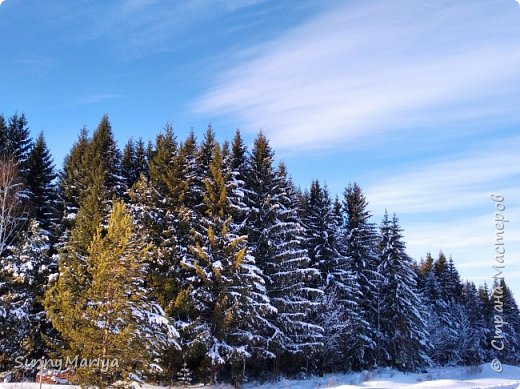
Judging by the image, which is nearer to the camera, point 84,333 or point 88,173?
point 84,333

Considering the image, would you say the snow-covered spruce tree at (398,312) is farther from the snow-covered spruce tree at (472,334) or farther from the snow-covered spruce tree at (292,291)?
the snow-covered spruce tree at (472,334)

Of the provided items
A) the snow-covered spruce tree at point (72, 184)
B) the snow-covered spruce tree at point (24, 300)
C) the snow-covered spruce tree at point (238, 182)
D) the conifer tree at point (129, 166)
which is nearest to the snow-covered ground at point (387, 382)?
the snow-covered spruce tree at point (24, 300)

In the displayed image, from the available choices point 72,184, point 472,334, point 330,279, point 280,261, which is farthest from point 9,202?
point 472,334

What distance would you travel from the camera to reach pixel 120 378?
1658cm

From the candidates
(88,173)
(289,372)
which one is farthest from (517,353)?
(88,173)

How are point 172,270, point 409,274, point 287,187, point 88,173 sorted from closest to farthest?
point 172,270
point 88,173
point 287,187
point 409,274

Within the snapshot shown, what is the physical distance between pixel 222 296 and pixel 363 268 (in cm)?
1726

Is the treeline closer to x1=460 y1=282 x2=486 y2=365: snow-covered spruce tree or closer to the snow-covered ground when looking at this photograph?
the snow-covered ground

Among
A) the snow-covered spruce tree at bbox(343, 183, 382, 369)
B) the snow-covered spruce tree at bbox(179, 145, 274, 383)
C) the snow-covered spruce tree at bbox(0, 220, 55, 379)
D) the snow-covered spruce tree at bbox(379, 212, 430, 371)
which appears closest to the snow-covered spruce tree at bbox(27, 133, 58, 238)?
the snow-covered spruce tree at bbox(0, 220, 55, 379)

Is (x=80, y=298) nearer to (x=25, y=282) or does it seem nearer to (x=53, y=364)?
(x=53, y=364)

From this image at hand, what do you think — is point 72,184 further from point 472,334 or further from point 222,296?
point 472,334

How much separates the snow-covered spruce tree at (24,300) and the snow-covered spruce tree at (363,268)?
22.0 metres

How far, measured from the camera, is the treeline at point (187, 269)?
17.9 m

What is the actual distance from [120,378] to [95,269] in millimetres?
4082
